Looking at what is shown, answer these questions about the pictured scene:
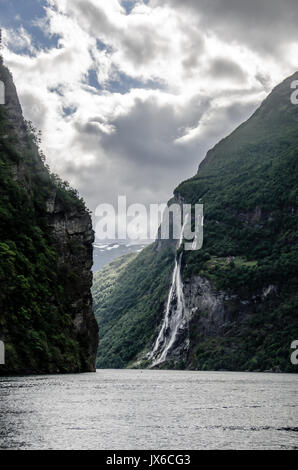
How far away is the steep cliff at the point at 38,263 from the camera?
256ft

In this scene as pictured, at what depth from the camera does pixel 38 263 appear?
91.9 metres

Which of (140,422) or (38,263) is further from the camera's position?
(38,263)

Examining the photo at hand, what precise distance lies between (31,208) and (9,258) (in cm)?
1978

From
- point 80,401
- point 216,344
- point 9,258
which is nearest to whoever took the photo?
point 80,401

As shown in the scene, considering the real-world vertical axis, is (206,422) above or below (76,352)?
above

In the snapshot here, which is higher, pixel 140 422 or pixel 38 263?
pixel 38 263

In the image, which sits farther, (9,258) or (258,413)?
(9,258)

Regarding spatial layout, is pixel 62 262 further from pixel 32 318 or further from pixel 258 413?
pixel 258 413

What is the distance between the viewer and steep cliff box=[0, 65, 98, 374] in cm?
7812

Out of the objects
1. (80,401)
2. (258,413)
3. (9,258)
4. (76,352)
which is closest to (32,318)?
(9,258)

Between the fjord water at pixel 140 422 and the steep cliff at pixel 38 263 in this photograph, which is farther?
the steep cliff at pixel 38 263

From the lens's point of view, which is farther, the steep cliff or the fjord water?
the steep cliff
